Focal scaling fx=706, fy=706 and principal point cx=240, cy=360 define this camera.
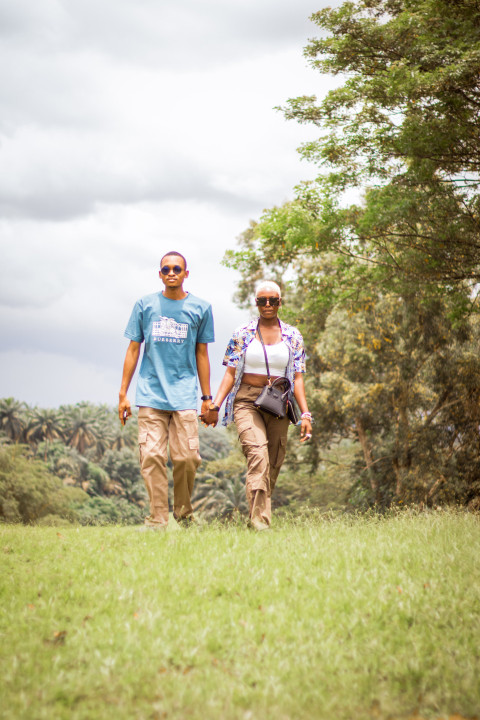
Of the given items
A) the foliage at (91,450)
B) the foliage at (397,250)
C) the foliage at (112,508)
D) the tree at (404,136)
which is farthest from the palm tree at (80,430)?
the tree at (404,136)

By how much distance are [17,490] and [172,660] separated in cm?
3543

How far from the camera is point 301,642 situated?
386 cm

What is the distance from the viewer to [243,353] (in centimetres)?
712

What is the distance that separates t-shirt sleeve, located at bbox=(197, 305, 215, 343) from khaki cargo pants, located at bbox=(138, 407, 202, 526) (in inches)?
30.8

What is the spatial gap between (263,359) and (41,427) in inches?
2860

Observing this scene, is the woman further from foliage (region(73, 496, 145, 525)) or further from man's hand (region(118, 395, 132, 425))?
foliage (region(73, 496, 145, 525))

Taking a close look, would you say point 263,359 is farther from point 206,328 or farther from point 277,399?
point 206,328

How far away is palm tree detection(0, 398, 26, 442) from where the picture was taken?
72.6m

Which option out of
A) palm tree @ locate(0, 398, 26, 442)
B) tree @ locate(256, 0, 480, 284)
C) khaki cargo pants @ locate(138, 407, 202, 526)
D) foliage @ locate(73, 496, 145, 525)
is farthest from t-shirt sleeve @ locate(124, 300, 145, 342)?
palm tree @ locate(0, 398, 26, 442)

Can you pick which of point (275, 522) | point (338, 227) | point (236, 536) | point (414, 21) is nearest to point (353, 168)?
point (338, 227)

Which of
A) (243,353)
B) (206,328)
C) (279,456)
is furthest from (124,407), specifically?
(279,456)

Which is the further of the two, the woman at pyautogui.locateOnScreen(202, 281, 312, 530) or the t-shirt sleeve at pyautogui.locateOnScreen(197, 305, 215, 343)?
the t-shirt sleeve at pyautogui.locateOnScreen(197, 305, 215, 343)

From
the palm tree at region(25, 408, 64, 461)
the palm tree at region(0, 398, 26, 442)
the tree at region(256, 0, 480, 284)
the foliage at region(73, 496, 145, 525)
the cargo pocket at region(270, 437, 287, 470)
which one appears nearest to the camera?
the cargo pocket at region(270, 437, 287, 470)

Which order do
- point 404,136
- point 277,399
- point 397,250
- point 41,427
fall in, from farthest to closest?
1. point 41,427
2. point 397,250
3. point 404,136
4. point 277,399
